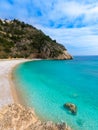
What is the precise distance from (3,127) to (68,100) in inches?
487

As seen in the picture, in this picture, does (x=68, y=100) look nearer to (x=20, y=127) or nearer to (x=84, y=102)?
(x=84, y=102)

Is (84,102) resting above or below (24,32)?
below

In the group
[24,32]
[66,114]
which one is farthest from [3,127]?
[24,32]

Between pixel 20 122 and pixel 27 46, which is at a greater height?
pixel 27 46

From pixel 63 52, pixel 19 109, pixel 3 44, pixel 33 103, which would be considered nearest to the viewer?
pixel 19 109

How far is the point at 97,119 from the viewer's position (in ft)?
48.0

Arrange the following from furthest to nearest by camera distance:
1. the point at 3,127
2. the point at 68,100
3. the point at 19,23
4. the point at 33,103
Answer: the point at 19,23 < the point at 68,100 < the point at 33,103 < the point at 3,127

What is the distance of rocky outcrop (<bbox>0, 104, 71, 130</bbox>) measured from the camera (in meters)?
8.37

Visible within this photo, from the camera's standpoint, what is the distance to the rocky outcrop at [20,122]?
27.5ft

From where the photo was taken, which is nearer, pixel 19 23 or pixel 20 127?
pixel 20 127

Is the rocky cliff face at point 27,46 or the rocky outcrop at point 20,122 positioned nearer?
the rocky outcrop at point 20,122

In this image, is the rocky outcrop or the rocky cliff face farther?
the rocky cliff face

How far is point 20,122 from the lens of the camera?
8766 millimetres

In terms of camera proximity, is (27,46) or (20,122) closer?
(20,122)
